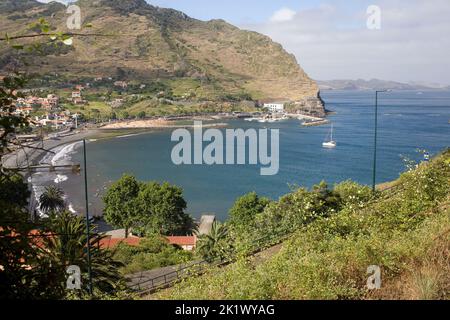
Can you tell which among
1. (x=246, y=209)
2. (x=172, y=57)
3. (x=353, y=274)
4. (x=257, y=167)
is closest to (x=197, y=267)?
(x=353, y=274)

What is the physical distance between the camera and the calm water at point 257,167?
34219 mm

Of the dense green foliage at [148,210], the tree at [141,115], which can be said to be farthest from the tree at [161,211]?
the tree at [141,115]

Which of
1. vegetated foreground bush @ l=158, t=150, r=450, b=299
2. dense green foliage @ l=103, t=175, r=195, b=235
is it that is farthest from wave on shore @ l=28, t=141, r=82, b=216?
vegetated foreground bush @ l=158, t=150, r=450, b=299

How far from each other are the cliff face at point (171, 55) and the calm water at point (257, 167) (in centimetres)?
4974

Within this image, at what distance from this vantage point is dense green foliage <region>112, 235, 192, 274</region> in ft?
43.9

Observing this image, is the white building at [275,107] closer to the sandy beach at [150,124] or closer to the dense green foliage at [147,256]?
the sandy beach at [150,124]

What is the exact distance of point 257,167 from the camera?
145 ft

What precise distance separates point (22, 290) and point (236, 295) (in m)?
1.57

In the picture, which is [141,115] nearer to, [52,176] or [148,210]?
[52,176]

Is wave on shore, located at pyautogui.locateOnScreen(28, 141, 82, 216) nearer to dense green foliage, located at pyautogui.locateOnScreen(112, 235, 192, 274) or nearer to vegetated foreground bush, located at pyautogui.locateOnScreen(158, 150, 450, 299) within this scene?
dense green foliage, located at pyautogui.locateOnScreen(112, 235, 192, 274)

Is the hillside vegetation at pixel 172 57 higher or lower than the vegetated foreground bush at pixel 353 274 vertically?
higher
